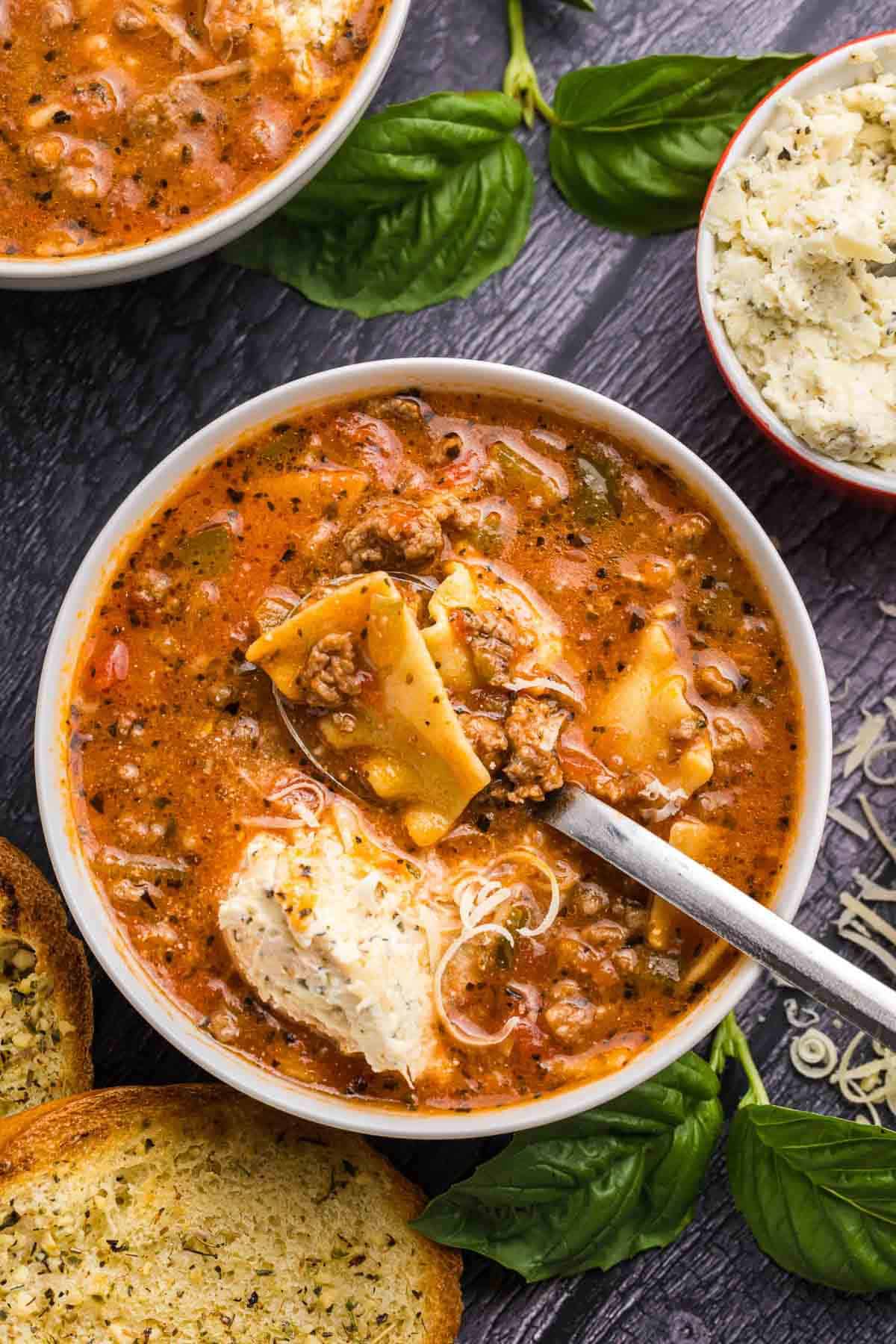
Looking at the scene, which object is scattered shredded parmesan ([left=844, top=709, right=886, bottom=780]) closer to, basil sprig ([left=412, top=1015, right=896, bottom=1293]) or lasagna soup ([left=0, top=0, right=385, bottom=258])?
basil sprig ([left=412, top=1015, right=896, bottom=1293])

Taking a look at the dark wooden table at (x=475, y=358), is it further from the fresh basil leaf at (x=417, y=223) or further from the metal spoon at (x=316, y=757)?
the metal spoon at (x=316, y=757)

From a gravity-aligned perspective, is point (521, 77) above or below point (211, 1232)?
above

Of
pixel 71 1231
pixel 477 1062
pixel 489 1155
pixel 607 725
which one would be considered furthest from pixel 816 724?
pixel 71 1231

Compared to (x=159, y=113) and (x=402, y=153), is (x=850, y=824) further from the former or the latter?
(x=159, y=113)

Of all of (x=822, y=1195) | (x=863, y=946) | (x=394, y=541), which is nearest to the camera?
(x=394, y=541)

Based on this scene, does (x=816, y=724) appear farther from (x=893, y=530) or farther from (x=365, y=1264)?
(x=365, y=1264)

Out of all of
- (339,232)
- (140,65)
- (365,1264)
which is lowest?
(365,1264)

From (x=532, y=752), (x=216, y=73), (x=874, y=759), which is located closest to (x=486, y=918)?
(x=532, y=752)
